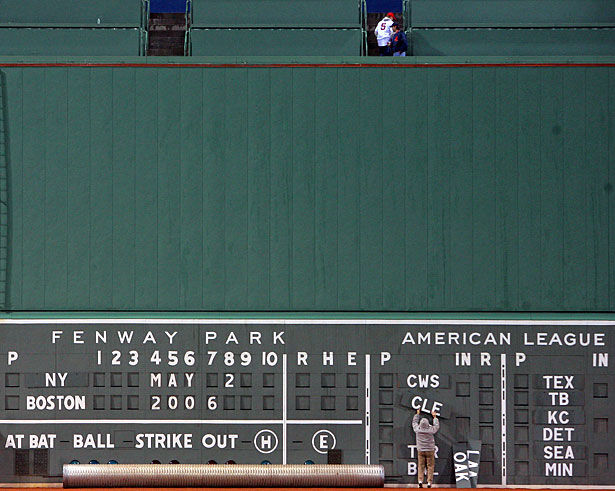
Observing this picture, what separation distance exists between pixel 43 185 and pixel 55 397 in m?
3.45

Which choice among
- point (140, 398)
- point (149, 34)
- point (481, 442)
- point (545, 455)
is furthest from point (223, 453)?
point (149, 34)

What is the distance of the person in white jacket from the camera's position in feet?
36.2

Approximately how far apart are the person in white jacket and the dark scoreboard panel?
16.0 ft

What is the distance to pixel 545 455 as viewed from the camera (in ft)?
32.9

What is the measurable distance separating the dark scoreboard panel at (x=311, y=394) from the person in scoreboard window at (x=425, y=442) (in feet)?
0.64

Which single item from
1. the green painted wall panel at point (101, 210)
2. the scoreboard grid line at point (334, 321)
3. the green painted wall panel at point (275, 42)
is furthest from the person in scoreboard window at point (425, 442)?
the green painted wall panel at point (275, 42)

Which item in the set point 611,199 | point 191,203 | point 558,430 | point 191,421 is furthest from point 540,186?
point 191,421

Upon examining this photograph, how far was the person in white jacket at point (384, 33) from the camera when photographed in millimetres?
11031

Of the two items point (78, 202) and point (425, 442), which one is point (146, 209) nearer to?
point (78, 202)

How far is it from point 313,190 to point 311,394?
3.32 m

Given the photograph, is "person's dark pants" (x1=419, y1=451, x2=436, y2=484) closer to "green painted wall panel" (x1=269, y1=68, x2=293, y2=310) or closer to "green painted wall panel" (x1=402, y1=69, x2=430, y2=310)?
"green painted wall panel" (x1=402, y1=69, x2=430, y2=310)

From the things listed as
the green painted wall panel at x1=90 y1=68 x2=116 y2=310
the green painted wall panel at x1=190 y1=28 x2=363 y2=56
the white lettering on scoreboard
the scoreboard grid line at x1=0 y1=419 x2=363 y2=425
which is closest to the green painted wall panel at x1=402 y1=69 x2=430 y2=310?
the green painted wall panel at x1=190 y1=28 x2=363 y2=56

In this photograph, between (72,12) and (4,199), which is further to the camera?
(72,12)

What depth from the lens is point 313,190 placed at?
1026cm
